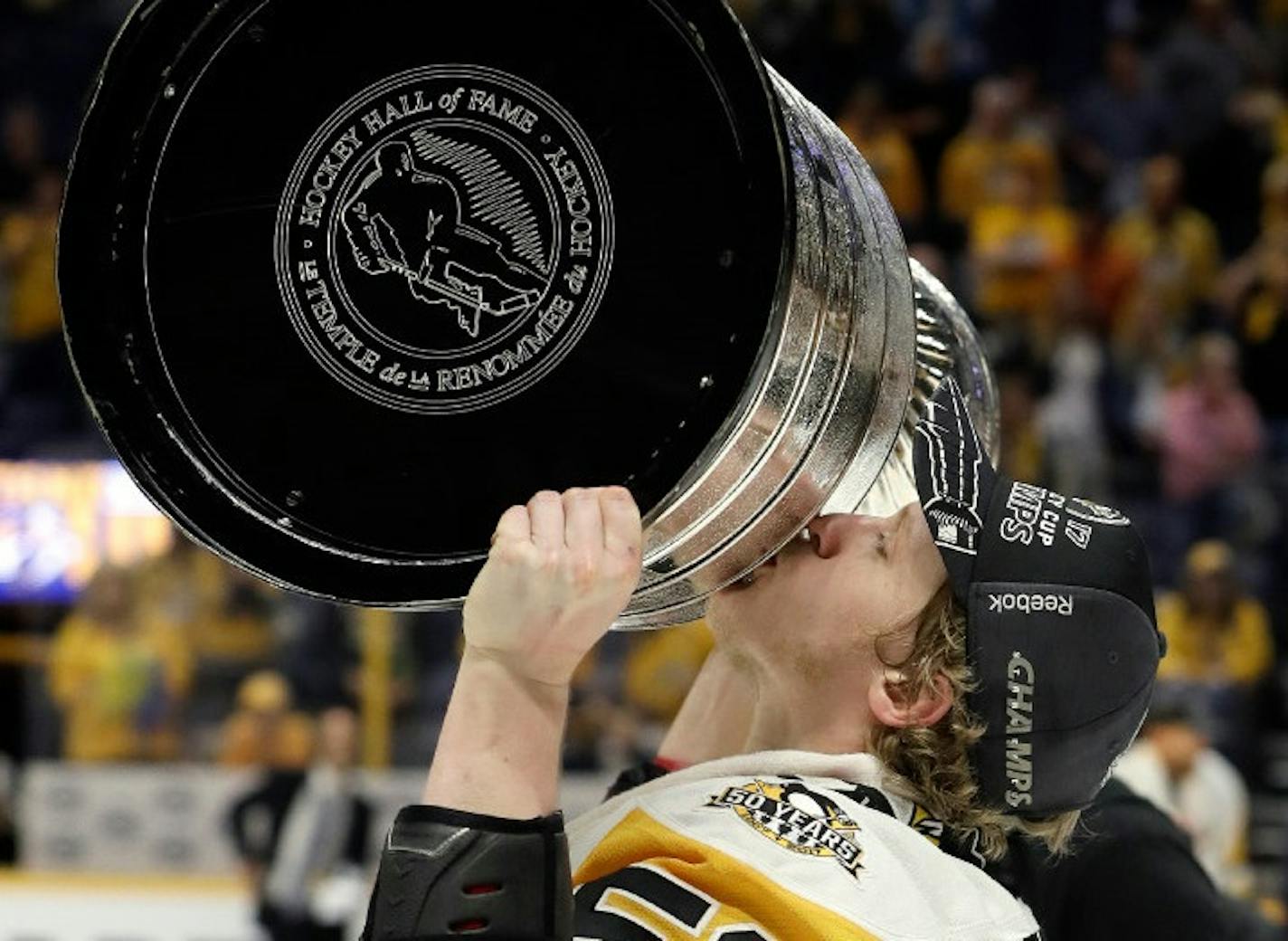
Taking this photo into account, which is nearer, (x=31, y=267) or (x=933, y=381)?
(x=933, y=381)

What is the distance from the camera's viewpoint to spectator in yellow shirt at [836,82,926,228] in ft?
30.1

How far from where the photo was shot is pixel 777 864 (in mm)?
1532

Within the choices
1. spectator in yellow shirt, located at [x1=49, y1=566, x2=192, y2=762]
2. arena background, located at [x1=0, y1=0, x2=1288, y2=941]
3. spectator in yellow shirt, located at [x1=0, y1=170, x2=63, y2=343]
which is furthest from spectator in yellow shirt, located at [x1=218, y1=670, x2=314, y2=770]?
spectator in yellow shirt, located at [x1=0, y1=170, x2=63, y2=343]

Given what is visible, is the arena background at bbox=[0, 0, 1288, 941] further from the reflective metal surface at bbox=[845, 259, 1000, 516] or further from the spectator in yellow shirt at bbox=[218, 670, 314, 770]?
the reflective metal surface at bbox=[845, 259, 1000, 516]

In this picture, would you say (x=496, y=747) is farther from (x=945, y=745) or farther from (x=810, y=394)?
(x=945, y=745)

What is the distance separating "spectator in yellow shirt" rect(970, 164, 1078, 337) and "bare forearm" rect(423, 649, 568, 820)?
7.13 meters

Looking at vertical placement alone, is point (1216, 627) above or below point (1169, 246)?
below

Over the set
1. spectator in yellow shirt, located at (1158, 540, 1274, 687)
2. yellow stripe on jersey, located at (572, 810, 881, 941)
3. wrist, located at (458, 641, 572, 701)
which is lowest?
spectator in yellow shirt, located at (1158, 540, 1274, 687)

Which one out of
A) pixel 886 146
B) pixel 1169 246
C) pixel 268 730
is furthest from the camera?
pixel 886 146

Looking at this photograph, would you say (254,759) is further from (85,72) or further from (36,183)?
(85,72)

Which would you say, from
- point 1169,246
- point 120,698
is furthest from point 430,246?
point 1169,246

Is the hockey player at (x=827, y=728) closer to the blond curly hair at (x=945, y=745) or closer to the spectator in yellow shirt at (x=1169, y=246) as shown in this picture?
the blond curly hair at (x=945, y=745)

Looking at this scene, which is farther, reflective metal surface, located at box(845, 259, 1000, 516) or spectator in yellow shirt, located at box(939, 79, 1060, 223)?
spectator in yellow shirt, located at box(939, 79, 1060, 223)

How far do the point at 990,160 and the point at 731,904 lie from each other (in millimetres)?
7909
